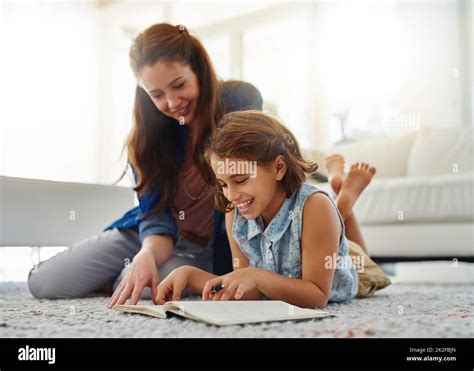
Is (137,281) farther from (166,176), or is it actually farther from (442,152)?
(442,152)

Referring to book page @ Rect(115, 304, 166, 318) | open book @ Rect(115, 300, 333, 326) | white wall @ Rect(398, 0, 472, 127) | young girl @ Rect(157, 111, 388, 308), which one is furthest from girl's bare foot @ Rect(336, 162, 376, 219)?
white wall @ Rect(398, 0, 472, 127)

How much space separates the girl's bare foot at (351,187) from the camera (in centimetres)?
125

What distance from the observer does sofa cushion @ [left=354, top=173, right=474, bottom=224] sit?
1.63 meters

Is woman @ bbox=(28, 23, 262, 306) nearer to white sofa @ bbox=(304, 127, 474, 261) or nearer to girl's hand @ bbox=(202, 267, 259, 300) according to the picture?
girl's hand @ bbox=(202, 267, 259, 300)

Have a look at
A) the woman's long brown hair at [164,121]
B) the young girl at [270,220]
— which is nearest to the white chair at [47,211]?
the woman's long brown hair at [164,121]

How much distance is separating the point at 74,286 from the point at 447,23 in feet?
9.01

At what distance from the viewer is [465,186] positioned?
1627 millimetres

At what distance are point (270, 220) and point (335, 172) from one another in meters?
0.43

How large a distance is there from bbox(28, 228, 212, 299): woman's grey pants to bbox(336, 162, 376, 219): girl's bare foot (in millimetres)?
316

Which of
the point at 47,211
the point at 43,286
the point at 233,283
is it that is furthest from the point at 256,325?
the point at 47,211

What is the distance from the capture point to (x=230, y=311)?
0.74m
